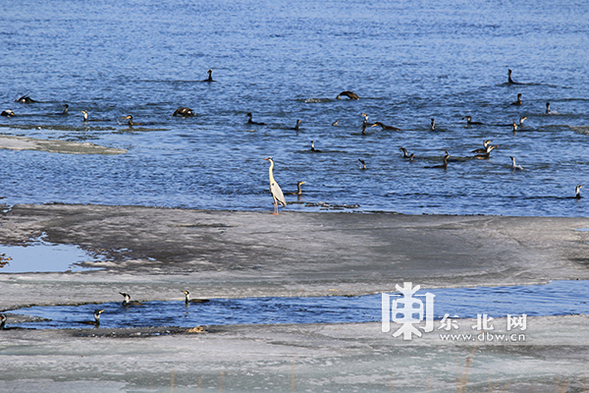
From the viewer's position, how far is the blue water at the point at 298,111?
2100 cm

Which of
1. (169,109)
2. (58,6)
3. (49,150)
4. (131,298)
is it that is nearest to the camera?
(131,298)

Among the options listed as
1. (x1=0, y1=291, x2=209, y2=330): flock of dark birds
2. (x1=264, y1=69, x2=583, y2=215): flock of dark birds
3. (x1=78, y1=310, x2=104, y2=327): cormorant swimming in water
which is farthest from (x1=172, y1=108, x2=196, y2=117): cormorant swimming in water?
(x1=78, y1=310, x2=104, y2=327): cormorant swimming in water

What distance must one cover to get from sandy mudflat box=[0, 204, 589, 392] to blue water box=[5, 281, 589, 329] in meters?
0.28

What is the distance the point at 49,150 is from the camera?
24969mm

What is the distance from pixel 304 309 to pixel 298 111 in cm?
2299

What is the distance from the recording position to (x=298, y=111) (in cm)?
3434

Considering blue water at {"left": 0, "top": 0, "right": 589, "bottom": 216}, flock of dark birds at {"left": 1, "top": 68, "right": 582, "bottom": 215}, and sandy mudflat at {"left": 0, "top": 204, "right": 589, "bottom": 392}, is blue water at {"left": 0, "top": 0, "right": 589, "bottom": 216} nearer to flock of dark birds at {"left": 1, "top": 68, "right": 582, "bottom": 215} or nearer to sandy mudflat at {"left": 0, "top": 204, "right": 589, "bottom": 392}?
flock of dark birds at {"left": 1, "top": 68, "right": 582, "bottom": 215}

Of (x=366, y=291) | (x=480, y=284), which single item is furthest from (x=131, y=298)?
(x=480, y=284)

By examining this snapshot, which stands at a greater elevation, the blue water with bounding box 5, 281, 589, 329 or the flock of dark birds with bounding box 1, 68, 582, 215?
the flock of dark birds with bounding box 1, 68, 582, 215

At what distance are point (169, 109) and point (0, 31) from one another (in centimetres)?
3935

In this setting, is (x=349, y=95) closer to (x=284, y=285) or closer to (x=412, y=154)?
(x=412, y=154)

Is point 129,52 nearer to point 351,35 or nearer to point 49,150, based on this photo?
point 351,35

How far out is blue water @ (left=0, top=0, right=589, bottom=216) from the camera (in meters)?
21.0

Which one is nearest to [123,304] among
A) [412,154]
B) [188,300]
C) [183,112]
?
[188,300]
